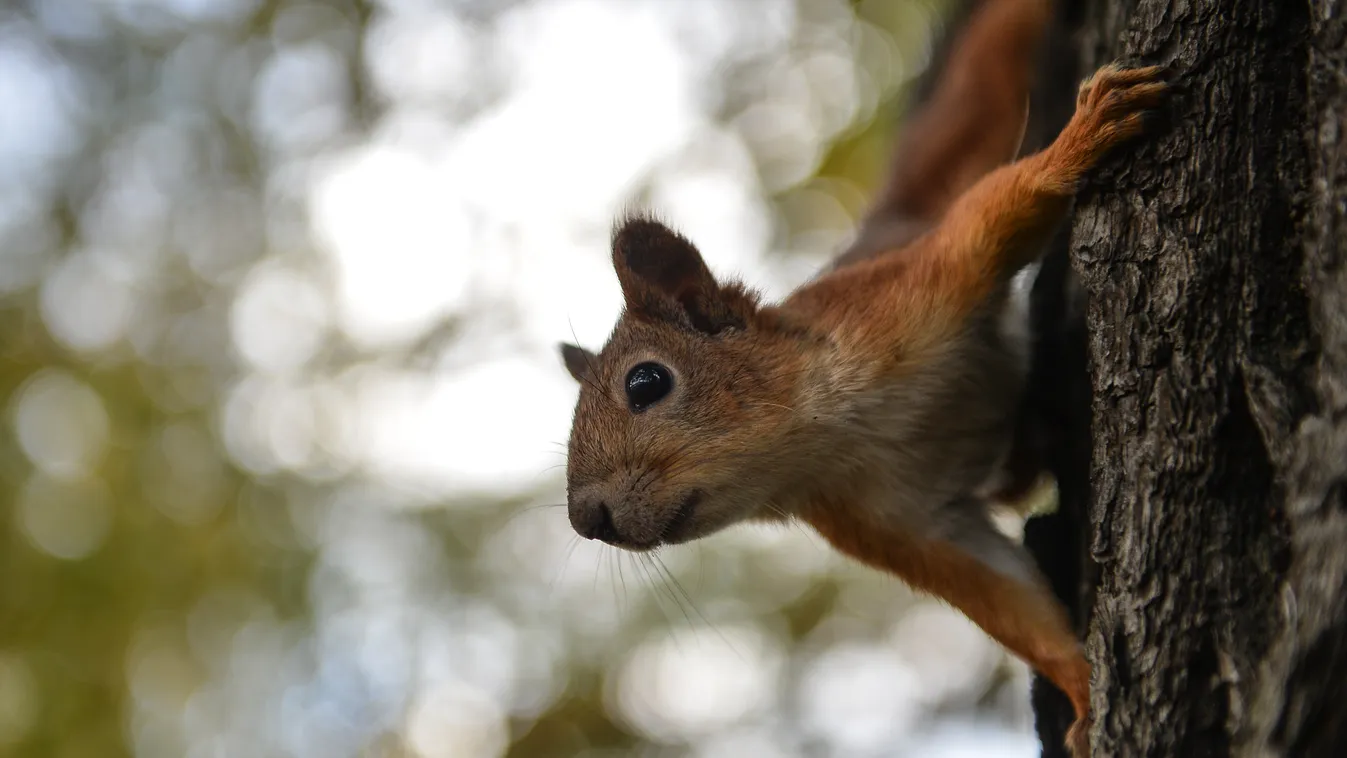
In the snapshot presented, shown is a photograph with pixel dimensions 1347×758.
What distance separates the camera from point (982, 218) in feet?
8.10

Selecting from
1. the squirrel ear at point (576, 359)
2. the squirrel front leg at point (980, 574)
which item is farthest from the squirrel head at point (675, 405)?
the squirrel front leg at point (980, 574)

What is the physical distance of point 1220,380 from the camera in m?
1.81

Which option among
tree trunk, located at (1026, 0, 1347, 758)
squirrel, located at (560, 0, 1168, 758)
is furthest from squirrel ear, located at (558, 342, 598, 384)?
tree trunk, located at (1026, 0, 1347, 758)

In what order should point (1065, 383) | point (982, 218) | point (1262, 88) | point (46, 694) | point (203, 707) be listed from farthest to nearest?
point (203, 707)
point (46, 694)
point (1065, 383)
point (982, 218)
point (1262, 88)

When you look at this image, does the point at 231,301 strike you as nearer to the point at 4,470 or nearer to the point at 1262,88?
the point at 4,470

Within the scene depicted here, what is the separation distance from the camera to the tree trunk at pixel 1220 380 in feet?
5.06

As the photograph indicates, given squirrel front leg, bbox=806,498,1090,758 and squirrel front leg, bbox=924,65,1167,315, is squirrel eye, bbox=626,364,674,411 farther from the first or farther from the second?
squirrel front leg, bbox=924,65,1167,315

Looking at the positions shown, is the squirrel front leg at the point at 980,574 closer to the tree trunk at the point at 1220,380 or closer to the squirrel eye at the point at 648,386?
the tree trunk at the point at 1220,380

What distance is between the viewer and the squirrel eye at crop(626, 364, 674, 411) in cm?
278

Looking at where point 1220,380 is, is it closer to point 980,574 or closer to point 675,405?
point 980,574

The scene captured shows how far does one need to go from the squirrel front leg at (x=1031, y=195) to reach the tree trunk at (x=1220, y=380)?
6 centimetres

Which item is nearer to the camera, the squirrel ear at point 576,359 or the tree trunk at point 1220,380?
the tree trunk at point 1220,380

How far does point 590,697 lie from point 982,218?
214 inches

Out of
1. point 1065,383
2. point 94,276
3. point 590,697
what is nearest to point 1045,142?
point 1065,383
